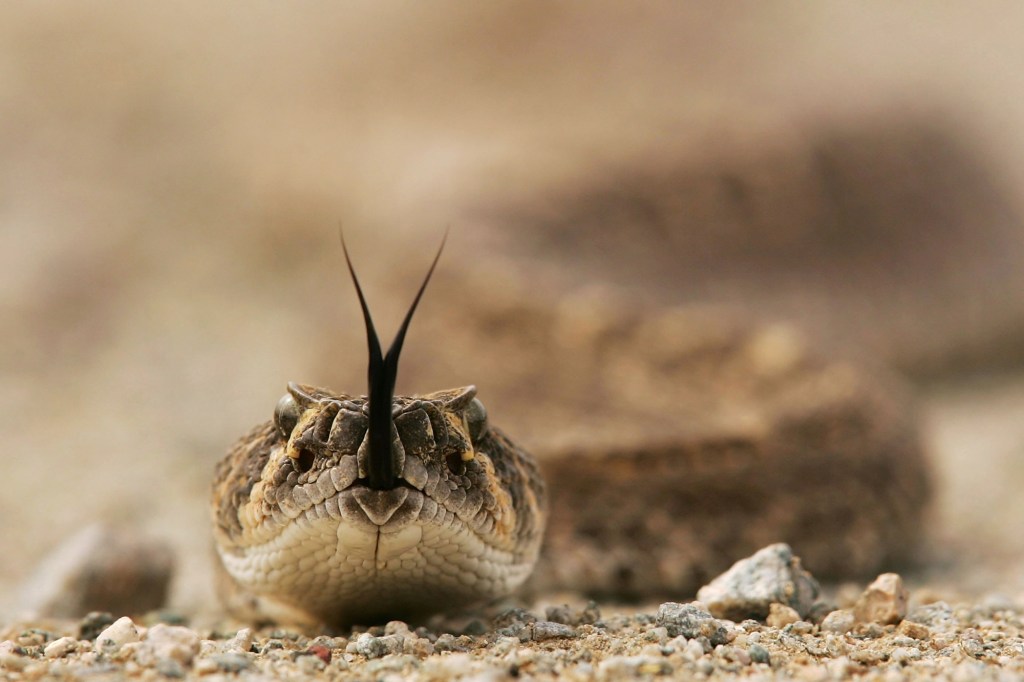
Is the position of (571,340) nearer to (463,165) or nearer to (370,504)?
(463,165)

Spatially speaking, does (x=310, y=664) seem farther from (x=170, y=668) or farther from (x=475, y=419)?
(x=475, y=419)

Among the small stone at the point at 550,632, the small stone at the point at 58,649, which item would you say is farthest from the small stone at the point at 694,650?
the small stone at the point at 58,649

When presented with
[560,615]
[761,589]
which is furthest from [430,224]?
[761,589]

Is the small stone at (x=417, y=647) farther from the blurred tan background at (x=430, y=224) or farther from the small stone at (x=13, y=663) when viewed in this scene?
the blurred tan background at (x=430, y=224)

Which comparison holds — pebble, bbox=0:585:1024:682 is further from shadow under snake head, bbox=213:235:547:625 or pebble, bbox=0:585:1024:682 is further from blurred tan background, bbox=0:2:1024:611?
blurred tan background, bbox=0:2:1024:611

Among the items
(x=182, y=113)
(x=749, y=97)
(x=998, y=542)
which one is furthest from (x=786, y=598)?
(x=182, y=113)

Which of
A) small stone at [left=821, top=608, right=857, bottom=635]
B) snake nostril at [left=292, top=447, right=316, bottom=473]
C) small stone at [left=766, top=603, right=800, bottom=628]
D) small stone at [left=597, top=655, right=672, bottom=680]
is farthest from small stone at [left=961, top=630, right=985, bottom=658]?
snake nostril at [left=292, top=447, right=316, bottom=473]

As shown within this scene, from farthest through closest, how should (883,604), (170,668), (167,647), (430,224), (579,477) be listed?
(430,224) < (579,477) < (883,604) < (167,647) < (170,668)
